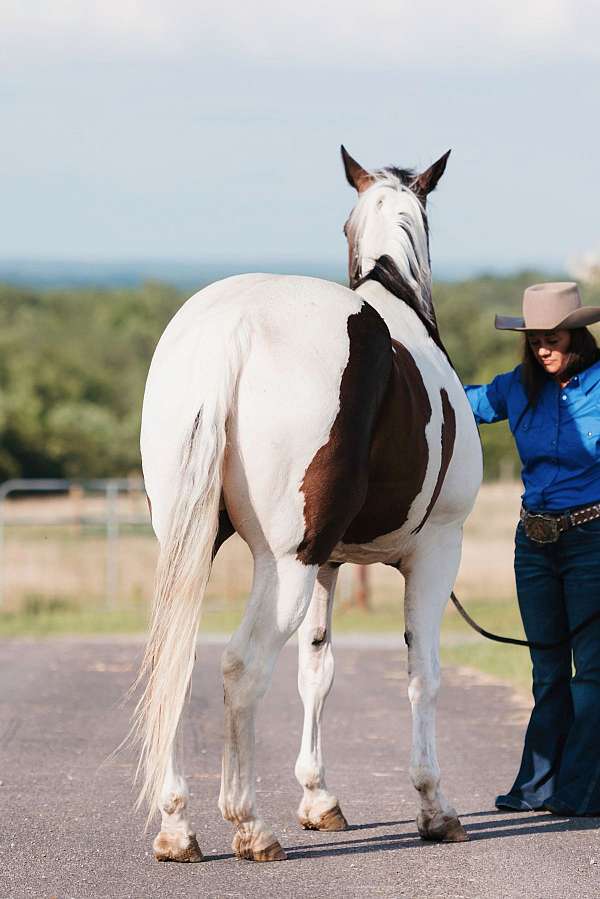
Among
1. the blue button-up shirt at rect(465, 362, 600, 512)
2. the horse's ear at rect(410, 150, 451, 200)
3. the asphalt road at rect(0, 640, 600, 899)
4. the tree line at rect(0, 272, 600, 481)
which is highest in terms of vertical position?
the horse's ear at rect(410, 150, 451, 200)

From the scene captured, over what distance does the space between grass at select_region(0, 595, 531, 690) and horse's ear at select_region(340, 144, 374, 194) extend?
6705 mm

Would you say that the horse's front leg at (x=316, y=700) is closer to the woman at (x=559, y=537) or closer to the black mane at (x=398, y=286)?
the woman at (x=559, y=537)

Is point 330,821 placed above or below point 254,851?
below

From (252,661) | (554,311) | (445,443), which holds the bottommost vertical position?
(252,661)

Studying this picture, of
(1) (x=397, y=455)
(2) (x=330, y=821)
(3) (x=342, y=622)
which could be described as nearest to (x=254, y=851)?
(2) (x=330, y=821)

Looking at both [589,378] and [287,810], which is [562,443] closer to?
[589,378]

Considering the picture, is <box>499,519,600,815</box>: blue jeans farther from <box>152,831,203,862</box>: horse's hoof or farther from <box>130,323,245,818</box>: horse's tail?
<box>130,323,245,818</box>: horse's tail

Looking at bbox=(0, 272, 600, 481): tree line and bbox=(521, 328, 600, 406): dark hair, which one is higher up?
bbox=(521, 328, 600, 406): dark hair

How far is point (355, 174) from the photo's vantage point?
6270 mm

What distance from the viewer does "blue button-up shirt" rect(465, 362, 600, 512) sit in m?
6.03

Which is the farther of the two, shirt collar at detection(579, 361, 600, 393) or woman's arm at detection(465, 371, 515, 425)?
woman's arm at detection(465, 371, 515, 425)

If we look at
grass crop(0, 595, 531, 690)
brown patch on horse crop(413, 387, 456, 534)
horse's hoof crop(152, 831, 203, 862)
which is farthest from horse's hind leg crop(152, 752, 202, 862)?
grass crop(0, 595, 531, 690)

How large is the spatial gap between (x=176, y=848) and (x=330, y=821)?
2.96 feet

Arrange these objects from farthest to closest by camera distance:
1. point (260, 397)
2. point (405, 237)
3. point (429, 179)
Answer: point (429, 179) < point (405, 237) < point (260, 397)
